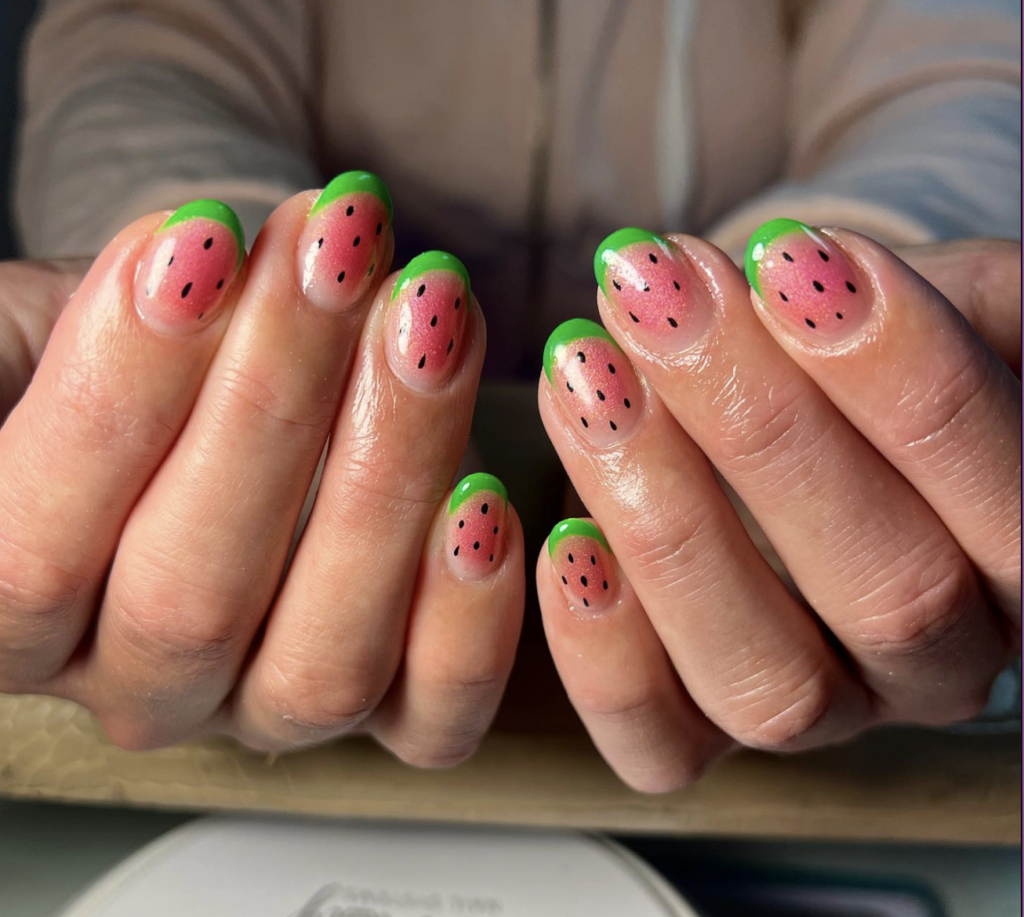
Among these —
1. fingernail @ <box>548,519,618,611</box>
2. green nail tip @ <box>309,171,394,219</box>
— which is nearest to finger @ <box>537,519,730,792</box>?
fingernail @ <box>548,519,618,611</box>

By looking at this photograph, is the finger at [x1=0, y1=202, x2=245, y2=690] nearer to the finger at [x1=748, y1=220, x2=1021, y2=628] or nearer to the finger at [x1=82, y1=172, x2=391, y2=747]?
the finger at [x1=82, y1=172, x2=391, y2=747]

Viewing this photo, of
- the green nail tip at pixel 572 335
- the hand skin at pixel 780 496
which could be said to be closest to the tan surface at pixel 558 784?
the hand skin at pixel 780 496

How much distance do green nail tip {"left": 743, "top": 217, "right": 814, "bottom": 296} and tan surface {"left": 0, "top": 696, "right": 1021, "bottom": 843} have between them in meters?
0.17

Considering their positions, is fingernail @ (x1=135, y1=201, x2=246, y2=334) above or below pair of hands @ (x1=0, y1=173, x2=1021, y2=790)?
above

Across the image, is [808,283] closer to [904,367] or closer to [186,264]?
[904,367]

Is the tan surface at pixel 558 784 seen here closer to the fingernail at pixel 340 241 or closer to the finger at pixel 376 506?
the finger at pixel 376 506

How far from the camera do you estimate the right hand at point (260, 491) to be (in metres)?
0.21

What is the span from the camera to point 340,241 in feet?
0.68

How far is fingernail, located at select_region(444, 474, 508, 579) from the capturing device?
0.24 m

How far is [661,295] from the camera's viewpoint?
0.21 metres

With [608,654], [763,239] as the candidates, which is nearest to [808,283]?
[763,239]

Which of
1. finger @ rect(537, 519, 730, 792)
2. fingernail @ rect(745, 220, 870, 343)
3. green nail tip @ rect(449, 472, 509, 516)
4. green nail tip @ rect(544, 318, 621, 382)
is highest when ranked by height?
fingernail @ rect(745, 220, 870, 343)

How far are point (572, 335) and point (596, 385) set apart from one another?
0.6 inches

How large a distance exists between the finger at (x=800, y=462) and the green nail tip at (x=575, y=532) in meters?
0.04
